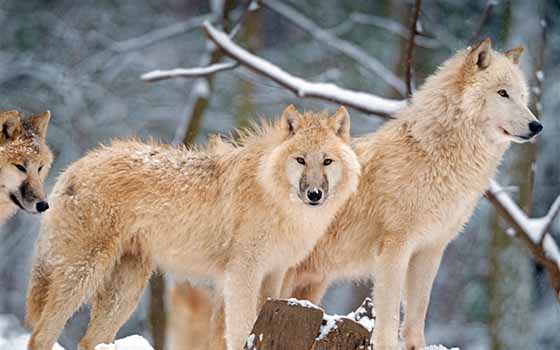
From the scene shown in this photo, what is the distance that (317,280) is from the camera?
700cm

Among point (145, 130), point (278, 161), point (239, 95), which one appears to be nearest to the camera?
point (278, 161)

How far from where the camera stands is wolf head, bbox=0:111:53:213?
6.16m

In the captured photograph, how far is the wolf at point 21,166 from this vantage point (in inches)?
243

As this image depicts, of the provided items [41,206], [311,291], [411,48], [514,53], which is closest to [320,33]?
[411,48]

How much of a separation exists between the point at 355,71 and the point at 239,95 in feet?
7.84

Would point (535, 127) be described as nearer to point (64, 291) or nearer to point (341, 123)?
point (341, 123)

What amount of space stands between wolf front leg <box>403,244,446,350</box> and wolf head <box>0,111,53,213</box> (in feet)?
8.76

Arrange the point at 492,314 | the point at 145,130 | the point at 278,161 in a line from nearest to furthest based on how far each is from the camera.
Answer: the point at 278,161 < the point at 492,314 < the point at 145,130

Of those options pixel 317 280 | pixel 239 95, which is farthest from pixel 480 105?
pixel 239 95

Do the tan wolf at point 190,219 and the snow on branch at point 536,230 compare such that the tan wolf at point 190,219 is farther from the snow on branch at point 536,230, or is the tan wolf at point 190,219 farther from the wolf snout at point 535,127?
the snow on branch at point 536,230

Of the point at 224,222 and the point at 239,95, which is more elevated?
the point at 239,95

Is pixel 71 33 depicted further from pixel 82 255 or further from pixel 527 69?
pixel 82 255

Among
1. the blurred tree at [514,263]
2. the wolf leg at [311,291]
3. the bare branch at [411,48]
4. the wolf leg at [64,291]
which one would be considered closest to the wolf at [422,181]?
the wolf leg at [311,291]

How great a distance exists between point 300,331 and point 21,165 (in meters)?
3.14
